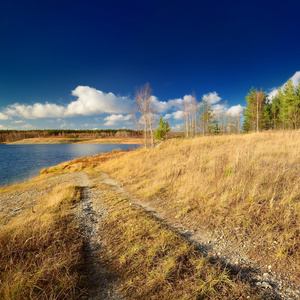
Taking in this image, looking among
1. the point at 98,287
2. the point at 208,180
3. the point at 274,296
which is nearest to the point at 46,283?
the point at 98,287

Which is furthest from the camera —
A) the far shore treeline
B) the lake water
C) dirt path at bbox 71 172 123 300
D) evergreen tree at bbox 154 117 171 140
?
the far shore treeline

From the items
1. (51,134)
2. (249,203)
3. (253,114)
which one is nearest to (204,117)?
(253,114)

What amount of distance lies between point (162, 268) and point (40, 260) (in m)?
2.35

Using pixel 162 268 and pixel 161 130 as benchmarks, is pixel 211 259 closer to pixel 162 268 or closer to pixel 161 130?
pixel 162 268

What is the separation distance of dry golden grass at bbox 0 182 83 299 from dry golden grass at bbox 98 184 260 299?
0.77 metres

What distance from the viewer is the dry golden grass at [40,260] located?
2.29 meters

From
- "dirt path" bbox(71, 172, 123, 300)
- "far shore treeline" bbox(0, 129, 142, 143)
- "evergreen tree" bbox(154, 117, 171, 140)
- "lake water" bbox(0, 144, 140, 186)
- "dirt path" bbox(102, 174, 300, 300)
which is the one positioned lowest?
"lake water" bbox(0, 144, 140, 186)

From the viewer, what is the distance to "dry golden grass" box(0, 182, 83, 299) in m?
2.29

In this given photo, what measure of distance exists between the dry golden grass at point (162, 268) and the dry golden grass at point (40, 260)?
767 mm

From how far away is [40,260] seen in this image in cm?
291

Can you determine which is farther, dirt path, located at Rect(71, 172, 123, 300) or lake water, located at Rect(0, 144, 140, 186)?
lake water, located at Rect(0, 144, 140, 186)

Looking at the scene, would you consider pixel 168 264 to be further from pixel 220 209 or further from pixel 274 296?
pixel 220 209

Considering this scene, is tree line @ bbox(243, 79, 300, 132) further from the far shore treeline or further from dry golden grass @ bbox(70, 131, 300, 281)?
the far shore treeline

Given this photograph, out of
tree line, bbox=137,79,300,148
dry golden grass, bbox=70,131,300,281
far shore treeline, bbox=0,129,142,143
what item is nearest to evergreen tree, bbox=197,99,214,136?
tree line, bbox=137,79,300,148
